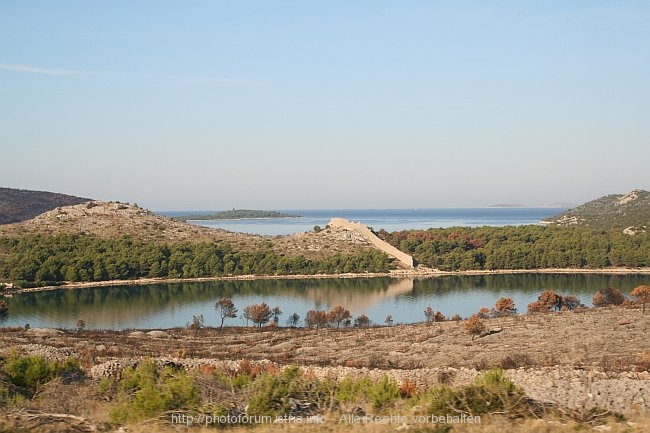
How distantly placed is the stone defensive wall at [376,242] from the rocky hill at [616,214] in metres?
33.8

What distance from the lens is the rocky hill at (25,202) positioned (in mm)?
124419

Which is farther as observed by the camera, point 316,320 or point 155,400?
point 316,320

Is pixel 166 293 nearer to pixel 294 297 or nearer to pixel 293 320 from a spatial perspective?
pixel 294 297

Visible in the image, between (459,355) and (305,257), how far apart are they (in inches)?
2316

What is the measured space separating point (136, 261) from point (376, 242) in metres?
31.2

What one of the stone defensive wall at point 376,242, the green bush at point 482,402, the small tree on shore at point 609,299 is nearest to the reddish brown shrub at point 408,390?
the green bush at point 482,402

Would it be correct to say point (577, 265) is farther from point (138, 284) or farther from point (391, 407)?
point (391, 407)

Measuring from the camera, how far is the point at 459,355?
66.0 ft

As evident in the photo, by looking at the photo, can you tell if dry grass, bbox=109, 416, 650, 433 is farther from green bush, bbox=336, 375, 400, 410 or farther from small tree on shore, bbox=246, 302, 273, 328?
small tree on shore, bbox=246, 302, 273, 328

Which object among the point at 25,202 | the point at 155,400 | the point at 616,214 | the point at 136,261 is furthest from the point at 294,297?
the point at 25,202

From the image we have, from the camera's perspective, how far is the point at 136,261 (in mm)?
70812

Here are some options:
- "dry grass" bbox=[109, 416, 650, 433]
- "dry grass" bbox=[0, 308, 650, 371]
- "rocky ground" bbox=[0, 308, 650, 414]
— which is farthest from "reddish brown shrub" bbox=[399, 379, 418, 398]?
"dry grass" bbox=[0, 308, 650, 371]

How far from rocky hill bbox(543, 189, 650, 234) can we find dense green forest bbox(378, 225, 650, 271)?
38.6 feet

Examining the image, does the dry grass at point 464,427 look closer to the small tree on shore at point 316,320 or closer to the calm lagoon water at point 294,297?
the small tree on shore at point 316,320
